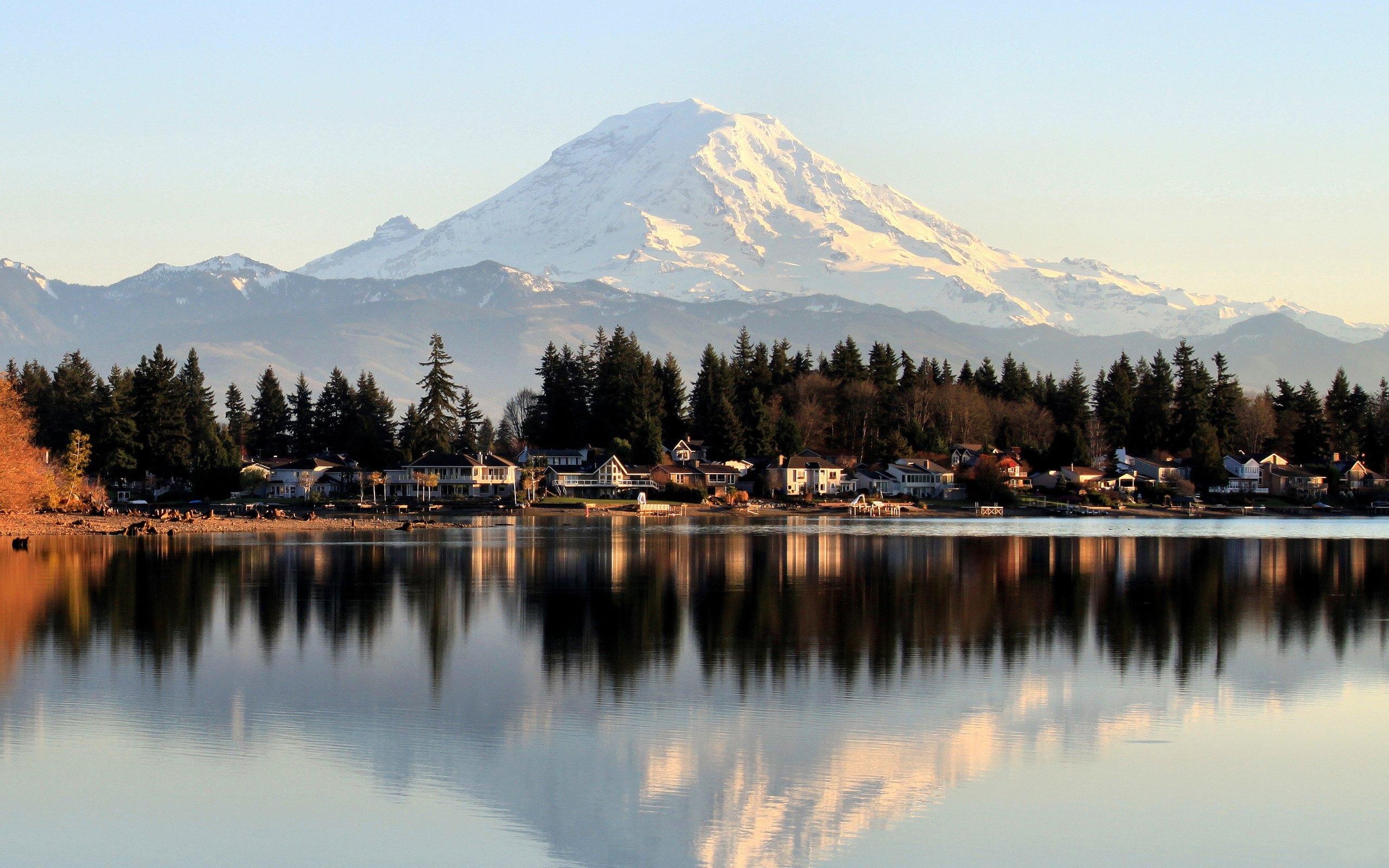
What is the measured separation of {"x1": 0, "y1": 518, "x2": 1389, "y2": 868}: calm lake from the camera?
570 inches

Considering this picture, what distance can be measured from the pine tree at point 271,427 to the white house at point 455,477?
13138 mm

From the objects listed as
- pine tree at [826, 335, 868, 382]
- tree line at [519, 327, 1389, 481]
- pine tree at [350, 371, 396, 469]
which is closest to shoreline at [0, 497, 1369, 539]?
tree line at [519, 327, 1389, 481]

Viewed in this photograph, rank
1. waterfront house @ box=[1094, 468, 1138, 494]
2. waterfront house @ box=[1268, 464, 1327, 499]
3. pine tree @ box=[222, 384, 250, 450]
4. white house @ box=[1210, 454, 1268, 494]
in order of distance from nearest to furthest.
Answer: waterfront house @ box=[1094, 468, 1138, 494], waterfront house @ box=[1268, 464, 1327, 499], white house @ box=[1210, 454, 1268, 494], pine tree @ box=[222, 384, 250, 450]

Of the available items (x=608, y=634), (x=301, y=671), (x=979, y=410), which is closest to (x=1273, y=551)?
(x=608, y=634)

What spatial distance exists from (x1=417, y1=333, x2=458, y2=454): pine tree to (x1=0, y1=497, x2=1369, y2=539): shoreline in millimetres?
14482

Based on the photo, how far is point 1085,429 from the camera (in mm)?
116625

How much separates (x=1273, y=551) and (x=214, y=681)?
45.4 meters

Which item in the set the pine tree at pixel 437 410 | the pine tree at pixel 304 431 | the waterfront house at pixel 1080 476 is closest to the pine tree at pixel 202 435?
the pine tree at pixel 304 431

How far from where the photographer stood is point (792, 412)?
113938 mm

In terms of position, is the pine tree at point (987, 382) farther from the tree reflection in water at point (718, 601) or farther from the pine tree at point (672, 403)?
the tree reflection in water at point (718, 601)

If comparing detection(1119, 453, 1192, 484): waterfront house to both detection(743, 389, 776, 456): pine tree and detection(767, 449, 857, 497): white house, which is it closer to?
detection(767, 449, 857, 497): white house

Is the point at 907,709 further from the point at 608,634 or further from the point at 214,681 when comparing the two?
the point at 214,681

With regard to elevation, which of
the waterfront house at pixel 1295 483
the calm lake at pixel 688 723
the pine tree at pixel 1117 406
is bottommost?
the calm lake at pixel 688 723

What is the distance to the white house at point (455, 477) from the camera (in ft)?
329
